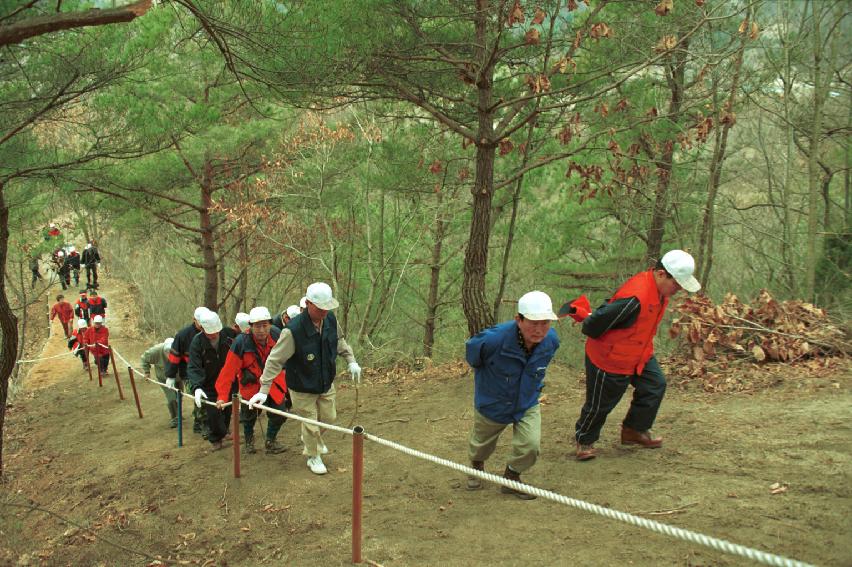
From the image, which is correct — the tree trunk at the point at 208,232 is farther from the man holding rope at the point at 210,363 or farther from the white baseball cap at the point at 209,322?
the white baseball cap at the point at 209,322

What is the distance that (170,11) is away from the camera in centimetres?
883

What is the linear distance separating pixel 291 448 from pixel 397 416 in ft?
5.32

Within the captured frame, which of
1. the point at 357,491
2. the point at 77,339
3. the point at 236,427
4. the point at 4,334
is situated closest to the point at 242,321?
the point at 236,427

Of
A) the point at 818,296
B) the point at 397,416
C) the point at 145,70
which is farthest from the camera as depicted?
the point at 818,296

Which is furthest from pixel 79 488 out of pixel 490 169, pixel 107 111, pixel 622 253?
pixel 622 253

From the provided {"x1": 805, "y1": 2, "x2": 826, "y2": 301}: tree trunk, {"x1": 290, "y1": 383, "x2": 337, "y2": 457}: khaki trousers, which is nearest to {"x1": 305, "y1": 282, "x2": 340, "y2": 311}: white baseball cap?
{"x1": 290, "y1": 383, "x2": 337, "y2": 457}: khaki trousers

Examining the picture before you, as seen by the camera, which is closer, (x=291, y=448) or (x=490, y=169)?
(x=291, y=448)

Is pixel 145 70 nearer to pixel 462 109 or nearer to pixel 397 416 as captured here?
pixel 462 109

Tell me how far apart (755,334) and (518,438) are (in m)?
4.89

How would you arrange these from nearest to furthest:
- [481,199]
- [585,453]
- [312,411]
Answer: [585,453] < [312,411] < [481,199]

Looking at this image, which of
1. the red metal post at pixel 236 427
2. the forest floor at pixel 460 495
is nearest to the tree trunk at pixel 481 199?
the forest floor at pixel 460 495

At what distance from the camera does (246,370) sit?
635 centimetres

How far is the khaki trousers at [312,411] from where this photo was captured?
18.9ft

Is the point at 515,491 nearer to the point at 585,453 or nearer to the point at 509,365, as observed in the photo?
the point at 585,453
